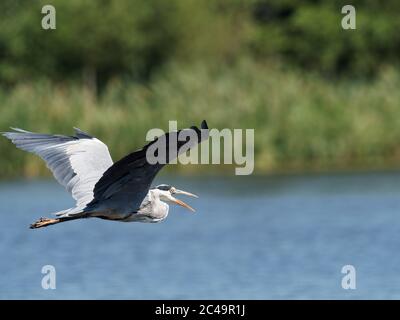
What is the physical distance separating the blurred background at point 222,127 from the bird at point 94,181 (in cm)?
400

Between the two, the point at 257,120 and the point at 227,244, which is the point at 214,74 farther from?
the point at 227,244

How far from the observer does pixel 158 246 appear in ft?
63.7

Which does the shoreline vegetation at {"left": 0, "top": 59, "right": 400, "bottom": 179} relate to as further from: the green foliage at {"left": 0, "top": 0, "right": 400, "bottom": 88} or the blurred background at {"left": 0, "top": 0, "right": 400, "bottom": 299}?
the green foliage at {"left": 0, "top": 0, "right": 400, "bottom": 88}

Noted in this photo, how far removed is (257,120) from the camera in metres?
27.0

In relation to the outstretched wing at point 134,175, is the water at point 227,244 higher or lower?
higher

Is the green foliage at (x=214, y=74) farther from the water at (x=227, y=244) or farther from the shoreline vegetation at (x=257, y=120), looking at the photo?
the water at (x=227, y=244)

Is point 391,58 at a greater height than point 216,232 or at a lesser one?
greater

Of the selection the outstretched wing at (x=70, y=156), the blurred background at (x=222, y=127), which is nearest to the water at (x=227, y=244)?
the blurred background at (x=222, y=127)

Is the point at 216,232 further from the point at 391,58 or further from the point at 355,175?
the point at 391,58

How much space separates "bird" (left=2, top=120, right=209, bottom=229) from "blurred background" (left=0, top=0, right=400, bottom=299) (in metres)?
4.00

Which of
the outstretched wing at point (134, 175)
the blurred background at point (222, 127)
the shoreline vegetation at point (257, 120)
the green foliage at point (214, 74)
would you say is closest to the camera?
the outstretched wing at point (134, 175)

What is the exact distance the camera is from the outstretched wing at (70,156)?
432 inches

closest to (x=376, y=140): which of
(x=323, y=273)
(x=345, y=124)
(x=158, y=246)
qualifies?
(x=345, y=124)

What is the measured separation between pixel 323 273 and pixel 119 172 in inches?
282
